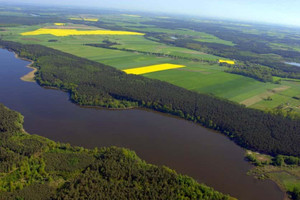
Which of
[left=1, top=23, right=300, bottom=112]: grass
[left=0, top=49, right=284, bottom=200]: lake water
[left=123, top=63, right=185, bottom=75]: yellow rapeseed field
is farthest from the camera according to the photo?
[left=123, top=63, right=185, bottom=75]: yellow rapeseed field

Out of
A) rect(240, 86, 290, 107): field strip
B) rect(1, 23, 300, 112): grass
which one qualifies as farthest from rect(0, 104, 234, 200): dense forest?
rect(1, 23, 300, 112): grass

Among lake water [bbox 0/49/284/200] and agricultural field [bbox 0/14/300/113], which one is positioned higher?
agricultural field [bbox 0/14/300/113]

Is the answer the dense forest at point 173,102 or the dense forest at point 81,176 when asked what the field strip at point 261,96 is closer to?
the dense forest at point 173,102

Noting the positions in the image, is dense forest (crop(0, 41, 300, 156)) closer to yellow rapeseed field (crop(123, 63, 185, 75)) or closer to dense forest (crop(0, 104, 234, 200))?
yellow rapeseed field (crop(123, 63, 185, 75))

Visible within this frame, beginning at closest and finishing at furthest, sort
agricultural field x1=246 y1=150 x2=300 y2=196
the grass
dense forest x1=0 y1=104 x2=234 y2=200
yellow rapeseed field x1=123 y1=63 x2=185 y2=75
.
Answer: dense forest x1=0 y1=104 x2=234 y2=200 → agricultural field x1=246 y1=150 x2=300 y2=196 → the grass → yellow rapeseed field x1=123 y1=63 x2=185 y2=75

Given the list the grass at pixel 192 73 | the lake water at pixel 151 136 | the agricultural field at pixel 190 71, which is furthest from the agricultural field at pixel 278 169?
the grass at pixel 192 73

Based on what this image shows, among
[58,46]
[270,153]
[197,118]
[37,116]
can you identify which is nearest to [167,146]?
[197,118]

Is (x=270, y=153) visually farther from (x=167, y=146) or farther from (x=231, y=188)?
(x=167, y=146)
